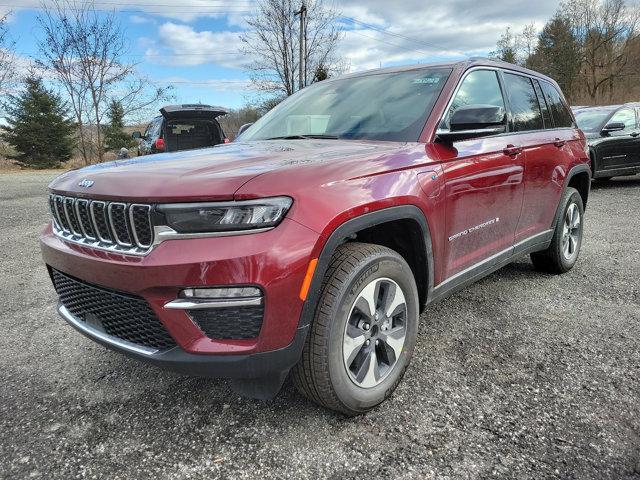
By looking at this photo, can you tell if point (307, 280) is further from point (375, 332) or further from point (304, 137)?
point (304, 137)

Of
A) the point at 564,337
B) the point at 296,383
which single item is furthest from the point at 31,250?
the point at 564,337

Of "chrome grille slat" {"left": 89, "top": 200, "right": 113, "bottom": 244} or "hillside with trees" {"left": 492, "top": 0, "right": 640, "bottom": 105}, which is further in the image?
"hillside with trees" {"left": 492, "top": 0, "right": 640, "bottom": 105}

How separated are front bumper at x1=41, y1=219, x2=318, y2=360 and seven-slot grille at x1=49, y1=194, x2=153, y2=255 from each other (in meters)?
0.07

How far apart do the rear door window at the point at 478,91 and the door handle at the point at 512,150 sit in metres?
0.31

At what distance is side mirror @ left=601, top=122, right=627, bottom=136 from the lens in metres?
9.16

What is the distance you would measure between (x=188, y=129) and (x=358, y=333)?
9.89 m

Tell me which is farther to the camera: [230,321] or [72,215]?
[72,215]

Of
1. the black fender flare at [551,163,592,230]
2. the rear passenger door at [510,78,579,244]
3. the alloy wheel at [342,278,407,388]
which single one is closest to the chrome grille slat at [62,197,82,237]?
the alloy wheel at [342,278,407,388]

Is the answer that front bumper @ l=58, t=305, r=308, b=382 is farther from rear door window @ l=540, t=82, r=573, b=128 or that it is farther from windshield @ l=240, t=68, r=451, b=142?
rear door window @ l=540, t=82, r=573, b=128

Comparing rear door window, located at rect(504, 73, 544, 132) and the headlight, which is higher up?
rear door window, located at rect(504, 73, 544, 132)

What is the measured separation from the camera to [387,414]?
2.31m

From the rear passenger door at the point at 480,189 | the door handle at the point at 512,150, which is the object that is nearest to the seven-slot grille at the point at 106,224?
the rear passenger door at the point at 480,189

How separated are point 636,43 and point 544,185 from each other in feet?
153

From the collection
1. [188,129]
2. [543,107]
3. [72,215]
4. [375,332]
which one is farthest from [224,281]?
[188,129]
